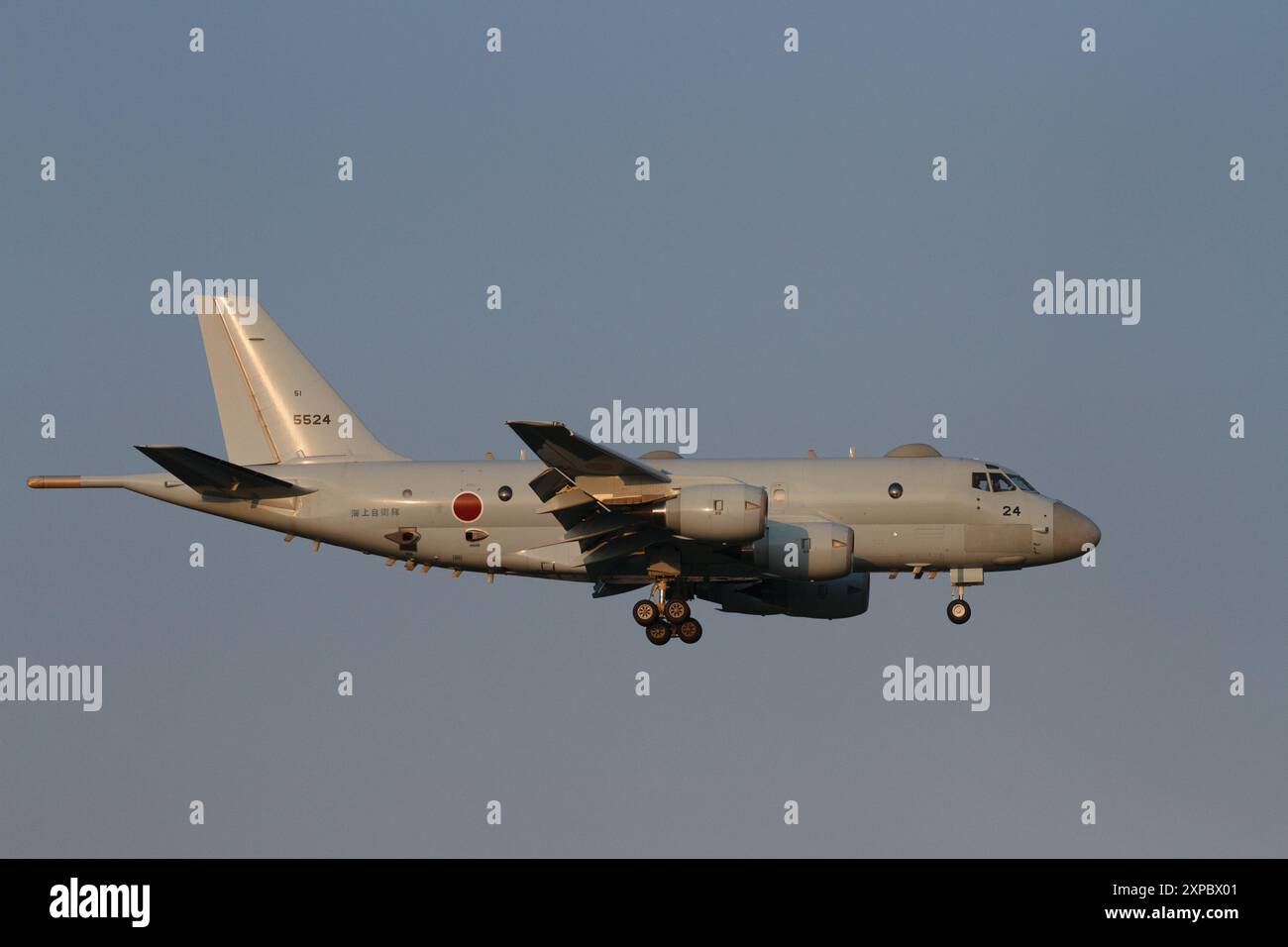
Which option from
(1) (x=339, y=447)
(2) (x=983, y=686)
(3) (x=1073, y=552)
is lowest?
(2) (x=983, y=686)

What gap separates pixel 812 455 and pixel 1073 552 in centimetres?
848

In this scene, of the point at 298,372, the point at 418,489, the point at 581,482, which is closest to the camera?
the point at 581,482

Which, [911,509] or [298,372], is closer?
[911,509]

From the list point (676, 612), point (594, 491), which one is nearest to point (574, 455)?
point (594, 491)

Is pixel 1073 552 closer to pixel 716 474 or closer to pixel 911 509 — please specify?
pixel 911 509

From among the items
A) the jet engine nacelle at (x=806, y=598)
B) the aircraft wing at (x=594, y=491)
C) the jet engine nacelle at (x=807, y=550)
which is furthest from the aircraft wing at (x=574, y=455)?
the jet engine nacelle at (x=806, y=598)

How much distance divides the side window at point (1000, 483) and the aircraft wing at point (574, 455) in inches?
401

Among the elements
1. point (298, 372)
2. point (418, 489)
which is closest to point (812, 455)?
point (418, 489)

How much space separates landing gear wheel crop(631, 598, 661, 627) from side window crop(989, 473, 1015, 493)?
36.3 feet

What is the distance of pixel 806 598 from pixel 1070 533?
9.11 metres

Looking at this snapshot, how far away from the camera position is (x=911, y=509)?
6278 cm

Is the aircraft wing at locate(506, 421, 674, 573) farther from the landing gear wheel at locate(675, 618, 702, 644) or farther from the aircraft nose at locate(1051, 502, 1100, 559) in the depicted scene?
the aircraft nose at locate(1051, 502, 1100, 559)

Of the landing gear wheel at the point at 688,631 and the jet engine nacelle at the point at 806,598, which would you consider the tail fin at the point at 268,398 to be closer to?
the landing gear wheel at the point at 688,631

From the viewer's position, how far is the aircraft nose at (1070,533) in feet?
208
